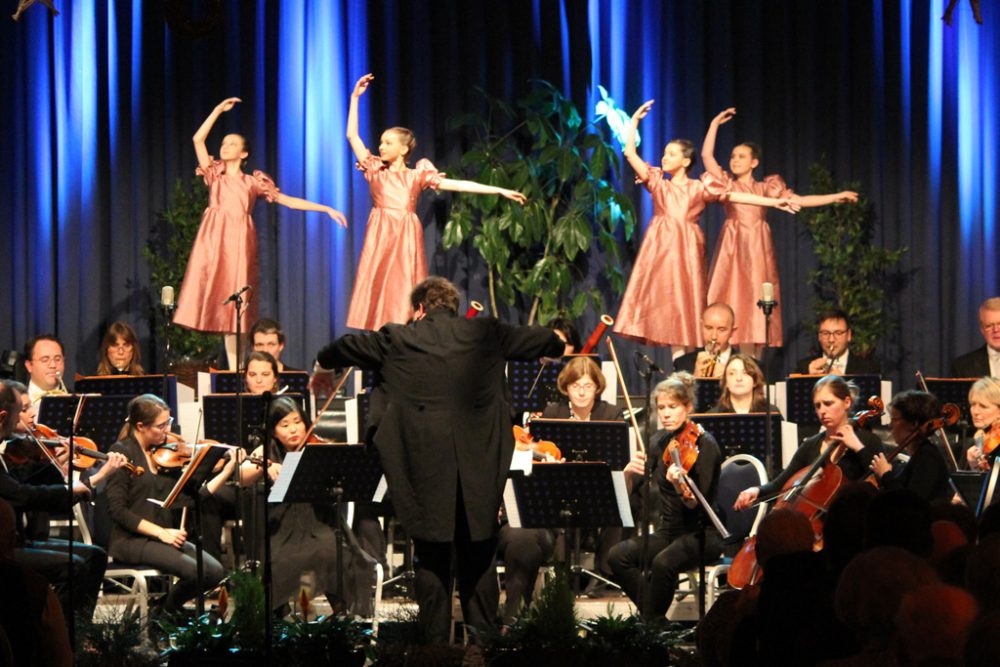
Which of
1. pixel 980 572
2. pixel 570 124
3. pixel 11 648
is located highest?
pixel 570 124

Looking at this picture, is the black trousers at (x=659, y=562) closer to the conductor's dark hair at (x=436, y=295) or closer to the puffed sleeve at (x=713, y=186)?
the conductor's dark hair at (x=436, y=295)

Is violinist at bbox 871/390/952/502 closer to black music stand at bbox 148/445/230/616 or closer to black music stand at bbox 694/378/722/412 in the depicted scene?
black music stand at bbox 694/378/722/412

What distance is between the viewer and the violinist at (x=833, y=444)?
582 cm

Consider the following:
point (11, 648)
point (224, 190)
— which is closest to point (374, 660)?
point (11, 648)

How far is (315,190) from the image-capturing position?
417 inches

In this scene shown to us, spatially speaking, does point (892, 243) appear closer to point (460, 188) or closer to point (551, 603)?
point (460, 188)

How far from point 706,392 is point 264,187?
13.0 feet

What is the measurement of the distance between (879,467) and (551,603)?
76.8 inches

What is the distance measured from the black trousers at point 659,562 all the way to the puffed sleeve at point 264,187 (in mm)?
4661

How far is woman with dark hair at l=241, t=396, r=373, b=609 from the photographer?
6254 mm

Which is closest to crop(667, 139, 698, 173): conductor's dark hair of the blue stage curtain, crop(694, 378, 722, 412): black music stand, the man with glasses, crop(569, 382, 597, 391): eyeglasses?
the blue stage curtain

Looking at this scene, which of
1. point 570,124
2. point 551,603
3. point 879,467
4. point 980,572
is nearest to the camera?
point 980,572

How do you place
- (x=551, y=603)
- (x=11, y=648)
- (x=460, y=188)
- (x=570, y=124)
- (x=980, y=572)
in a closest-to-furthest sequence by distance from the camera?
(x=980, y=572)
(x=11, y=648)
(x=551, y=603)
(x=460, y=188)
(x=570, y=124)

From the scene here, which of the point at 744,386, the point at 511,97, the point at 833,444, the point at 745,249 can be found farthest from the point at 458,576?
the point at 511,97
